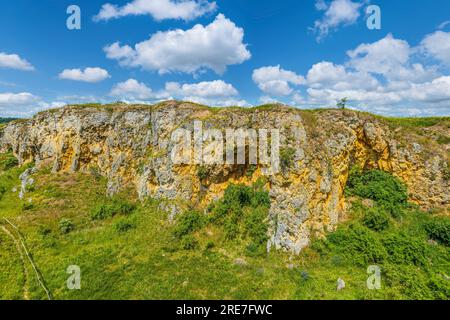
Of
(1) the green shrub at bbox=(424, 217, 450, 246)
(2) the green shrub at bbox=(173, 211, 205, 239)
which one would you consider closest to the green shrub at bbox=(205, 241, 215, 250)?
(2) the green shrub at bbox=(173, 211, 205, 239)

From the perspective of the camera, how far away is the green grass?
14.9 meters

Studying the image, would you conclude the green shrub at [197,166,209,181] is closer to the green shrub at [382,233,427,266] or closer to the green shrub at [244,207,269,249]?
the green shrub at [244,207,269,249]

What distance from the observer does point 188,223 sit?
20797 millimetres

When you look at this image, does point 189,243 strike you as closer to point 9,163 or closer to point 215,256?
point 215,256

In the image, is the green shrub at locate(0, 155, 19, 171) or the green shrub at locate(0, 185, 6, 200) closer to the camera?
the green shrub at locate(0, 185, 6, 200)

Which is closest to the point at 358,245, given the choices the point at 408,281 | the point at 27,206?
the point at 408,281

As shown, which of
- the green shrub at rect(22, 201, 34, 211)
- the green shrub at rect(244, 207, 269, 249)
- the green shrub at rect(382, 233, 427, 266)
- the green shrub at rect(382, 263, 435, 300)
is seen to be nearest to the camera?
the green shrub at rect(382, 263, 435, 300)

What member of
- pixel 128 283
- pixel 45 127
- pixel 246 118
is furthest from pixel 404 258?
pixel 45 127

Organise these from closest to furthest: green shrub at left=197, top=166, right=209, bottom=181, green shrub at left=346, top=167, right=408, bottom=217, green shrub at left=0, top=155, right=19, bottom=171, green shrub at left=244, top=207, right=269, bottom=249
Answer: green shrub at left=244, top=207, right=269, bottom=249 → green shrub at left=346, top=167, right=408, bottom=217 → green shrub at left=197, top=166, right=209, bottom=181 → green shrub at left=0, top=155, right=19, bottom=171

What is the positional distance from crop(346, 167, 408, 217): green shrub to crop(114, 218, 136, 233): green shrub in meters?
21.2

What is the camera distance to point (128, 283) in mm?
15859

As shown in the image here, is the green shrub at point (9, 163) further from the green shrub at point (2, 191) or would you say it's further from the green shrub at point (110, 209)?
the green shrub at point (110, 209)
